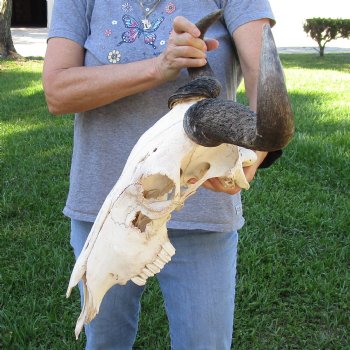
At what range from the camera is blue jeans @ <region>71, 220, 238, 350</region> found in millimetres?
1863

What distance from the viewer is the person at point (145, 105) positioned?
1.66 meters

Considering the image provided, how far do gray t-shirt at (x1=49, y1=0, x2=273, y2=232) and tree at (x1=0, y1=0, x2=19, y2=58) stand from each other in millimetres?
10281

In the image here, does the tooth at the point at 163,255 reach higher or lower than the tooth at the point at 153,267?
higher

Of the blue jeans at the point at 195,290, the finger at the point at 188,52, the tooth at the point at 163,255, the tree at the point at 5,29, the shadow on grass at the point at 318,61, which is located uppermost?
the finger at the point at 188,52

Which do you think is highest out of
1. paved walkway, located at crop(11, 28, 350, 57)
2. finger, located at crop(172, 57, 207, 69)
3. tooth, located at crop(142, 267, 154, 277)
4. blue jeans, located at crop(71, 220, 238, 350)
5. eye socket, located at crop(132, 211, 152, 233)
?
finger, located at crop(172, 57, 207, 69)

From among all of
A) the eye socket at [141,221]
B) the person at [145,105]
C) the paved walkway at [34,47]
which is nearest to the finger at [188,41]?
the person at [145,105]

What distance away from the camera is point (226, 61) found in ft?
5.78

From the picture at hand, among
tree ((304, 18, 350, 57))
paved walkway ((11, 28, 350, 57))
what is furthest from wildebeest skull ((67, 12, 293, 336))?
tree ((304, 18, 350, 57))

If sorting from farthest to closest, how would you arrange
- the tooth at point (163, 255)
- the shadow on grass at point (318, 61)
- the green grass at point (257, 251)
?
1. the shadow on grass at point (318, 61)
2. the green grass at point (257, 251)
3. the tooth at point (163, 255)

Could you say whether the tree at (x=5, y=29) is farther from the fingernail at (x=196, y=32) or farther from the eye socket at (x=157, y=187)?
the eye socket at (x=157, y=187)

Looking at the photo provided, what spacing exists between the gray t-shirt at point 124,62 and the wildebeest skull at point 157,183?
0.37 metres

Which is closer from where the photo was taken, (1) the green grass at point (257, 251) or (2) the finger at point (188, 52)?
(2) the finger at point (188, 52)

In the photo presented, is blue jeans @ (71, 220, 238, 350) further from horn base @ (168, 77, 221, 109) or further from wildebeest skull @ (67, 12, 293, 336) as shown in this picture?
horn base @ (168, 77, 221, 109)

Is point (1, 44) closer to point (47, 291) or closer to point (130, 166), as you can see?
point (47, 291)
